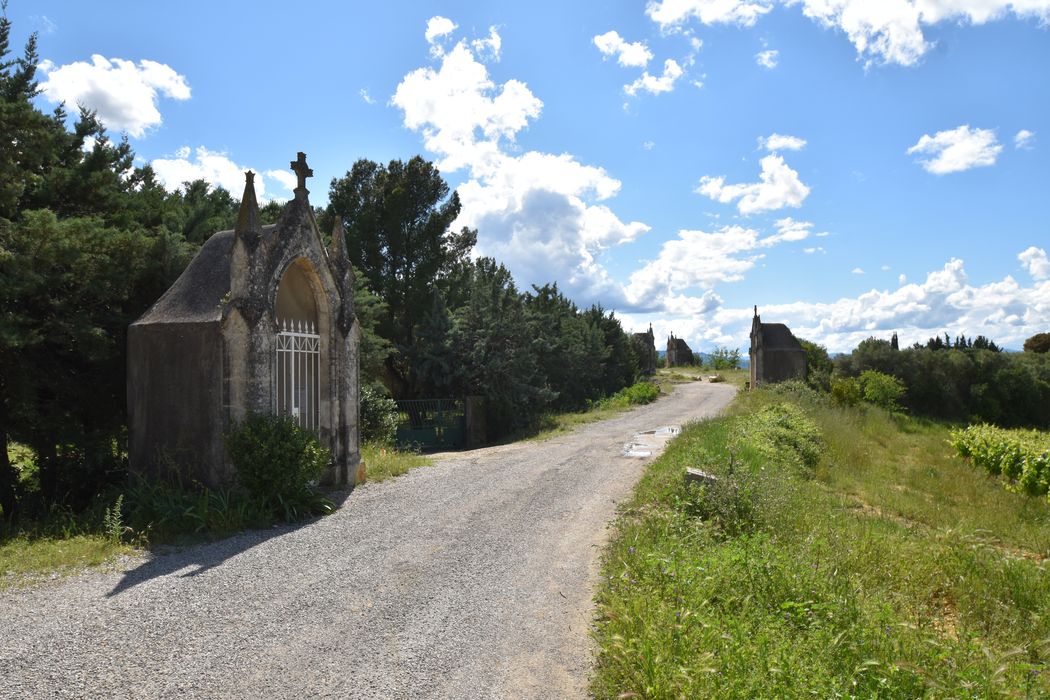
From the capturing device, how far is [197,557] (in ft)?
23.7

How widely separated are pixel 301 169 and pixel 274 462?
4.97m

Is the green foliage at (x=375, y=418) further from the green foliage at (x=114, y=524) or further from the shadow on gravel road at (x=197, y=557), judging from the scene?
the green foliage at (x=114, y=524)

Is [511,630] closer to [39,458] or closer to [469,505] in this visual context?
[469,505]

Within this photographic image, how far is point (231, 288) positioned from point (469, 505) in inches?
190

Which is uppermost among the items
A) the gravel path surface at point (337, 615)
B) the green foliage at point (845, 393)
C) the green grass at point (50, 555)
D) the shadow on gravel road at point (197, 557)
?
the green foliage at point (845, 393)

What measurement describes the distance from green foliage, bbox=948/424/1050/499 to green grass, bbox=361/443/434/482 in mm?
13482

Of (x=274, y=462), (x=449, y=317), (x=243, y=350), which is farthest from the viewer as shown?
A: (x=449, y=317)

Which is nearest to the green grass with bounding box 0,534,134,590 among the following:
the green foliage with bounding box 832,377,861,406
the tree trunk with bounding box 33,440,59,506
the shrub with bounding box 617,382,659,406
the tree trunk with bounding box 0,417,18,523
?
the tree trunk with bounding box 33,440,59,506

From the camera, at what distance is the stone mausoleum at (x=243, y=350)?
917cm

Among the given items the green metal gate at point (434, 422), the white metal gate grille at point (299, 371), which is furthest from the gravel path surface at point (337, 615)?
the green metal gate at point (434, 422)

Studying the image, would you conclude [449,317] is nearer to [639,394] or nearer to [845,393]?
[639,394]

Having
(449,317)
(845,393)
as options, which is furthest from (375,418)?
(845,393)

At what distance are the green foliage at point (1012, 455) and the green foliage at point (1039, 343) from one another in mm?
47037

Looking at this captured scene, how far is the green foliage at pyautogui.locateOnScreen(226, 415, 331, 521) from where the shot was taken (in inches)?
348
